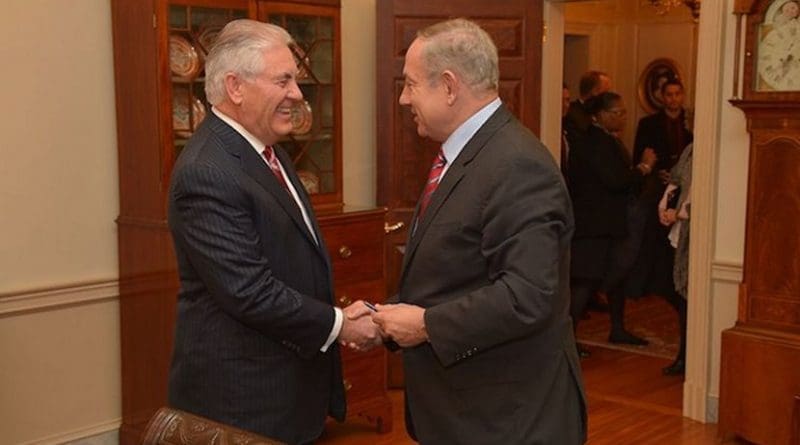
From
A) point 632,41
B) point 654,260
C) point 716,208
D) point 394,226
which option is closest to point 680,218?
point 716,208

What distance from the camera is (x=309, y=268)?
244cm

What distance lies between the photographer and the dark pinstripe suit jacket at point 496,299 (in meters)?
2.06

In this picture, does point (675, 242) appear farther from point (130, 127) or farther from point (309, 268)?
point (309, 268)

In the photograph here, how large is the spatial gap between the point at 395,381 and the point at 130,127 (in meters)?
2.00

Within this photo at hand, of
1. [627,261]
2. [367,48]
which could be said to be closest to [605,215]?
[627,261]

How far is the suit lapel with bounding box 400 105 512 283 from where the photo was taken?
7.29 feet

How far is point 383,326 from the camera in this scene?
2.28 m

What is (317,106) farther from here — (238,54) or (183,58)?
(238,54)

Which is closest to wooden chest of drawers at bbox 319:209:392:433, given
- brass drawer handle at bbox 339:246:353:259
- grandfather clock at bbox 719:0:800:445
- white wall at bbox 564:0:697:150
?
brass drawer handle at bbox 339:246:353:259

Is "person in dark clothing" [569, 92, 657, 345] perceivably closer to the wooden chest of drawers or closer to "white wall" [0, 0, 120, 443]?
the wooden chest of drawers

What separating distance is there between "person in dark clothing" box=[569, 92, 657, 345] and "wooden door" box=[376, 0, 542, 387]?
1.92 feet

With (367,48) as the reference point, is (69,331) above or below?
below

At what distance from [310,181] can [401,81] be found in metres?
0.90

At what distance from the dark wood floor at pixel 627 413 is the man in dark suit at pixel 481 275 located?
209cm
